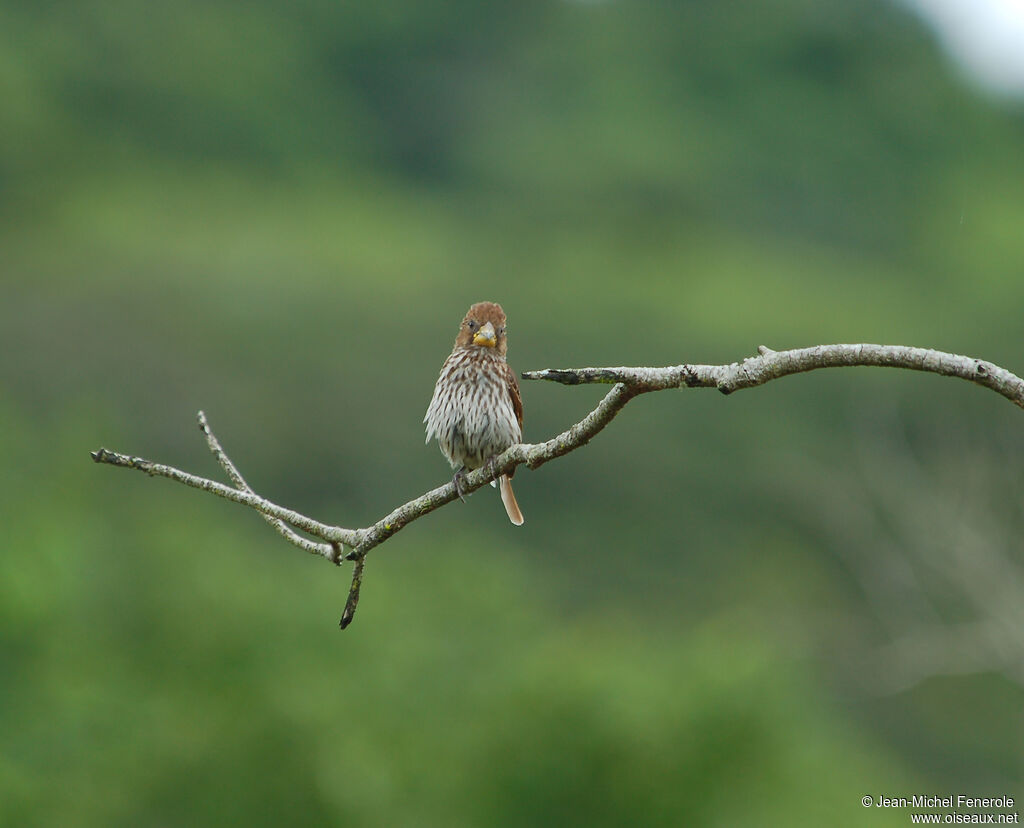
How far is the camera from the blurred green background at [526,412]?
16766mm

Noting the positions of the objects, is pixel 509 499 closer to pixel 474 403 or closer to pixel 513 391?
pixel 513 391

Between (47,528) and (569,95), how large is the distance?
202 ft

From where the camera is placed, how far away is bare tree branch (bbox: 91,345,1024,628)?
10.5ft

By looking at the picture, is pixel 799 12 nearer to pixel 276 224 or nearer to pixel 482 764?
pixel 276 224

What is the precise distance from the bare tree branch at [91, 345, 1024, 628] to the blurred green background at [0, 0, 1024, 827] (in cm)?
1151

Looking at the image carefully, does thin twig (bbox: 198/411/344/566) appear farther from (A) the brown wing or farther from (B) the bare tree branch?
(A) the brown wing

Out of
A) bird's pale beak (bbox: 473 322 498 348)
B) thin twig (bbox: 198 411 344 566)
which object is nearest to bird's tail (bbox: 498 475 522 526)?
bird's pale beak (bbox: 473 322 498 348)

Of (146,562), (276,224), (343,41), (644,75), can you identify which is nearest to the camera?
(146,562)

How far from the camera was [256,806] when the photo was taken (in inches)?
626

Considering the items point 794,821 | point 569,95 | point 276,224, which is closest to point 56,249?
point 276,224

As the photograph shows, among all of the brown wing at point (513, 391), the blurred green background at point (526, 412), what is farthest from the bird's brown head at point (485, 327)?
the blurred green background at point (526, 412)

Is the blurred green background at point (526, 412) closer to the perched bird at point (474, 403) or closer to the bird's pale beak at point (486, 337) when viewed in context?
the perched bird at point (474, 403)

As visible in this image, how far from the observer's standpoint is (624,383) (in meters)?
3.53

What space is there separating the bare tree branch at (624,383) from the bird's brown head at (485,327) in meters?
1.86
